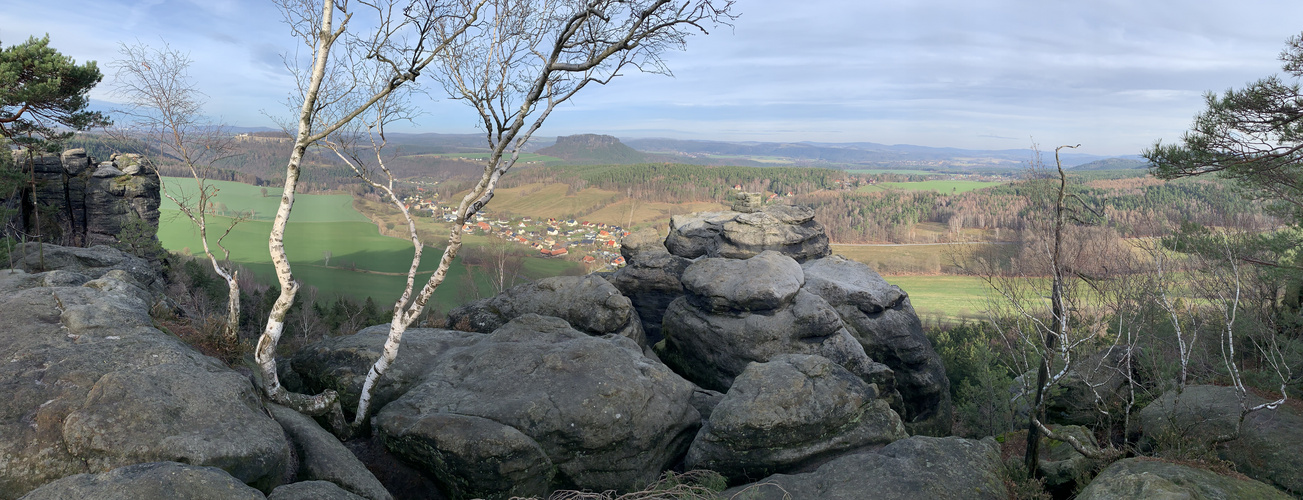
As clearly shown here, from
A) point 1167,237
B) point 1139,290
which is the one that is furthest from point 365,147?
point 1167,237

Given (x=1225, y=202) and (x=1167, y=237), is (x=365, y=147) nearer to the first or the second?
(x=1167, y=237)

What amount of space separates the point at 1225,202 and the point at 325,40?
30468mm

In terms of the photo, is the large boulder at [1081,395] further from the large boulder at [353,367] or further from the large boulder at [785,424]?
the large boulder at [353,367]

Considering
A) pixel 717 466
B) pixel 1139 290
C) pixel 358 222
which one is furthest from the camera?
pixel 358 222

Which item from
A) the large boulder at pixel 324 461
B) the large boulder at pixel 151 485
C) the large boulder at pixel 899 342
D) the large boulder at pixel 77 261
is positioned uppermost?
the large boulder at pixel 77 261

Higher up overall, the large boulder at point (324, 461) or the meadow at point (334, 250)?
the large boulder at point (324, 461)

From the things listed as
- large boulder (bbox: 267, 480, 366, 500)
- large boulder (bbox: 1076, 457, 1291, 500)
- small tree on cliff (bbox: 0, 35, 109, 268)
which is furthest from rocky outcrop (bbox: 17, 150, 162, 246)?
large boulder (bbox: 1076, 457, 1291, 500)

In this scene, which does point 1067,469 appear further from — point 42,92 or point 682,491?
point 42,92

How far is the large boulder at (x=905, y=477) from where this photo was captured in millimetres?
9703

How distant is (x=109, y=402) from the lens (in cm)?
761

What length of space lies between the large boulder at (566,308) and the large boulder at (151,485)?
13.6m

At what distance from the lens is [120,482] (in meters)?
5.84

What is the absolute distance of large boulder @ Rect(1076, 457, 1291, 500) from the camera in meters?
7.62

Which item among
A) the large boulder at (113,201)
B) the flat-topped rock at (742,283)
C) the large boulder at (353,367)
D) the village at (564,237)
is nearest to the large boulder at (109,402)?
the large boulder at (353,367)
